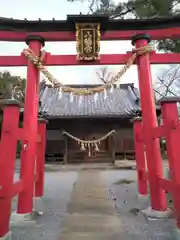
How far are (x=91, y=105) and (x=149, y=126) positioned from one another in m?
12.0

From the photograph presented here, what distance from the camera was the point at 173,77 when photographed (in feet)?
84.4

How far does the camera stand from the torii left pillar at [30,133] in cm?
374

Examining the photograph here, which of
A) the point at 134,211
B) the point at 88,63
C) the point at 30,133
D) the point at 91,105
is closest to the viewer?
the point at 30,133

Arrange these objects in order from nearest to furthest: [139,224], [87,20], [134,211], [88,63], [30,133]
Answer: [139,224] → [30,133] → [134,211] → [87,20] → [88,63]

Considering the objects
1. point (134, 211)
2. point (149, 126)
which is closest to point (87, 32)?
point (149, 126)

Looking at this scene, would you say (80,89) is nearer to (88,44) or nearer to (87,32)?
(88,44)

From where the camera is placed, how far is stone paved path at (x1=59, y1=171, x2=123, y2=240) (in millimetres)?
3113

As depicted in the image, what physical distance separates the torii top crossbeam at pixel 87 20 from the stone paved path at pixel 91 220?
359cm

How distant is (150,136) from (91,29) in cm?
246

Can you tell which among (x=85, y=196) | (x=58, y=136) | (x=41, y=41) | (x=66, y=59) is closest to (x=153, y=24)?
(x=66, y=59)

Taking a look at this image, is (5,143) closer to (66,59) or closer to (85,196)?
(66,59)

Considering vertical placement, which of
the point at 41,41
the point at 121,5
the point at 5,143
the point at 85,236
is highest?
the point at 121,5

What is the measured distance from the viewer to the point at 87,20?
4.39 meters

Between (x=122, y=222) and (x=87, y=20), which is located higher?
(x=87, y=20)
